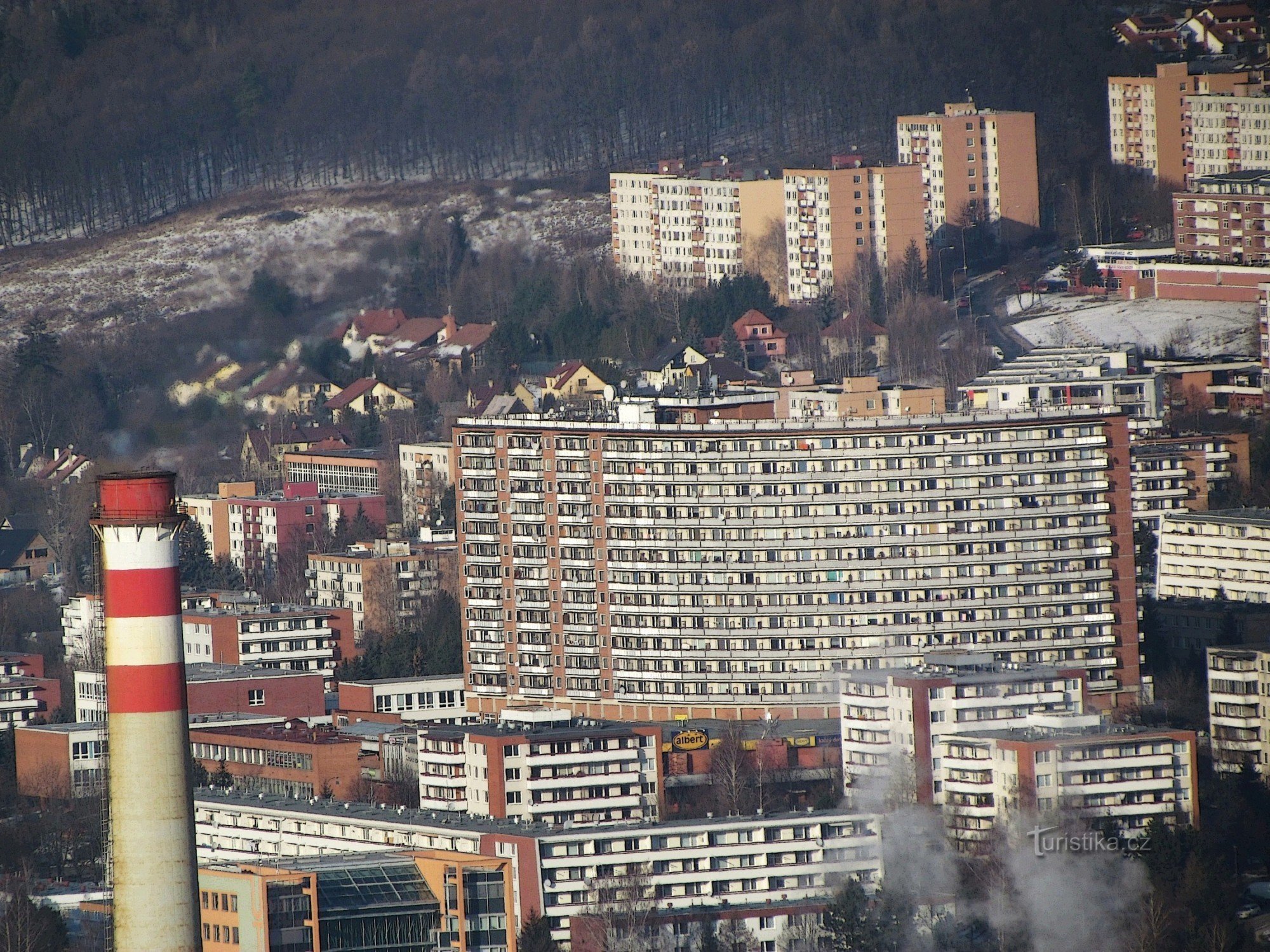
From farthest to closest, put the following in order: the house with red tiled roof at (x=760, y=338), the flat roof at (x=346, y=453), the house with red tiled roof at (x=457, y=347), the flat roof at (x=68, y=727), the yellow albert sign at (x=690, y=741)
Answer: the house with red tiled roof at (x=457, y=347)
the house with red tiled roof at (x=760, y=338)
the flat roof at (x=346, y=453)
the flat roof at (x=68, y=727)
the yellow albert sign at (x=690, y=741)

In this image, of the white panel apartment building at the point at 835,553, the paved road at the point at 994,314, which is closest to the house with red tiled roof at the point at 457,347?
the paved road at the point at 994,314

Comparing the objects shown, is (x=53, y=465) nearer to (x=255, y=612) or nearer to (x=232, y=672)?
(x=255, y=612)

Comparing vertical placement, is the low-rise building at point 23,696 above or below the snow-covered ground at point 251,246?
below

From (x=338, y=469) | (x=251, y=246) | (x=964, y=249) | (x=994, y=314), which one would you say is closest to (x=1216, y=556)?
(x=338, y=469)

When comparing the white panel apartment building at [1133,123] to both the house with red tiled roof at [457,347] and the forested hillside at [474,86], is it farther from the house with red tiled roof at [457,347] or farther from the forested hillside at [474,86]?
the house with red tiled roof at [457,347]

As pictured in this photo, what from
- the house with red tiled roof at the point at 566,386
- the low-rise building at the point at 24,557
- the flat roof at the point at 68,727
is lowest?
the flat roof at the point at 68,727

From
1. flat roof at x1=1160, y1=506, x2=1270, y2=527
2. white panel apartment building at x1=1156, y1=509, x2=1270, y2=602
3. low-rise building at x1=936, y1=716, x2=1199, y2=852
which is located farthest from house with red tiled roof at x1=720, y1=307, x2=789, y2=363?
low-rise building at x1=936, y1=716, x2=1199, y2=852

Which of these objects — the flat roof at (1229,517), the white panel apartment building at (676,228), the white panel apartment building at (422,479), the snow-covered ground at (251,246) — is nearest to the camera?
the flat roof at (1229,517)
